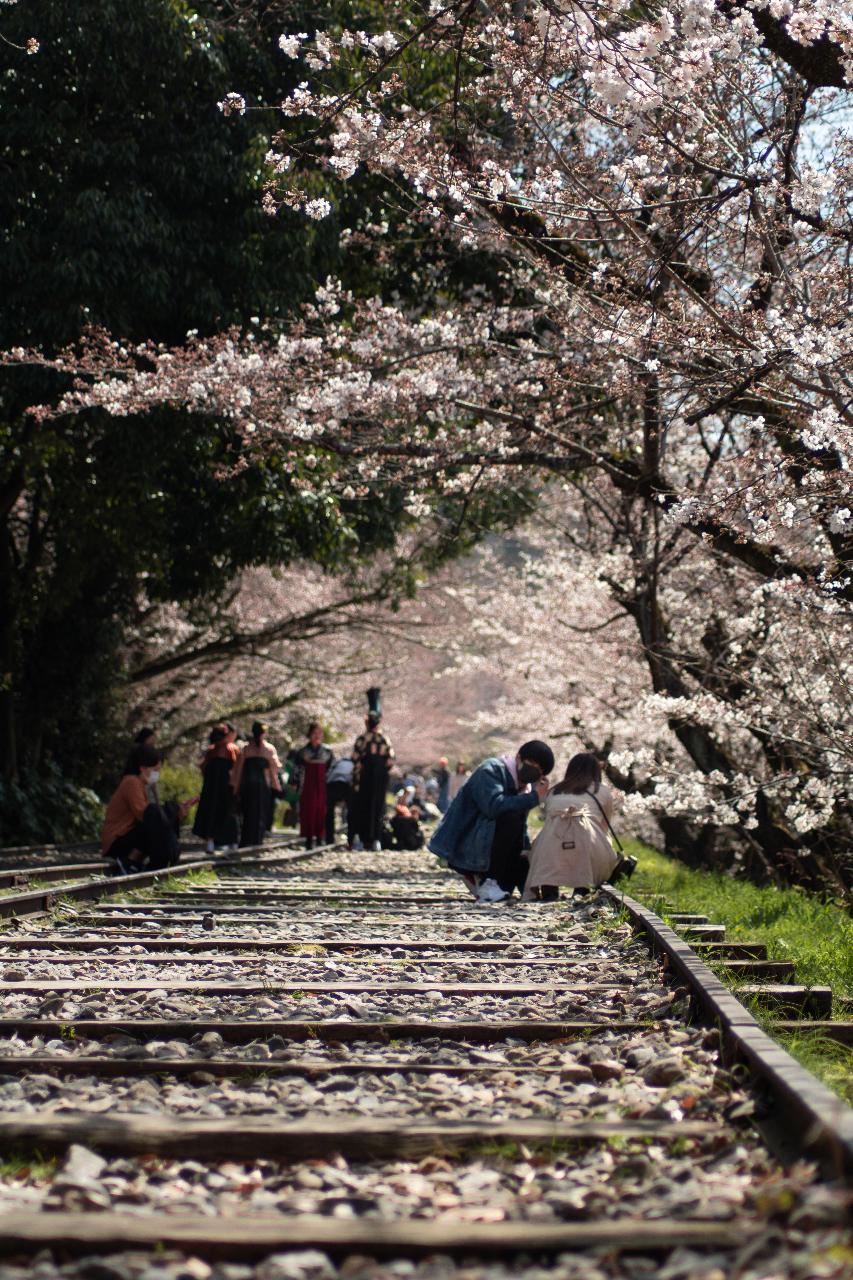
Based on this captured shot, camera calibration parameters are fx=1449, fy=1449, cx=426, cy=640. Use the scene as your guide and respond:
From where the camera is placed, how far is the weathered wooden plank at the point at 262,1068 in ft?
13.5

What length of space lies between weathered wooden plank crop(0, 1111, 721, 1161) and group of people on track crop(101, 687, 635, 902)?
6312 mm

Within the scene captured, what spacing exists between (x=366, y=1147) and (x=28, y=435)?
562 inches

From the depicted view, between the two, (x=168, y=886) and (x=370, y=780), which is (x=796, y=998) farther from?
(x=370, y=780)

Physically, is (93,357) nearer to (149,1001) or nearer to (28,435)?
(28,435)

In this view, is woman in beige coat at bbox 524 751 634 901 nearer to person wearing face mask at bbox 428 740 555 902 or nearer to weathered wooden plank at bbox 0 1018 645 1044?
person wearing face mask at bbox 428 740 555 902

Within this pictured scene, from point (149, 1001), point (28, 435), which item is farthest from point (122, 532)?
point (149, 1001)

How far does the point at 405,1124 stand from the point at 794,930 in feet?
17.9

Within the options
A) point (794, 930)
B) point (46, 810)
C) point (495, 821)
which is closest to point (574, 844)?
point (495, 821)

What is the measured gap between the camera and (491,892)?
34.4 ft

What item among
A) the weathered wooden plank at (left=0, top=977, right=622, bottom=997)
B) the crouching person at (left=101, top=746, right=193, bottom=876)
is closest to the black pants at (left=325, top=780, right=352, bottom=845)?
the crouching person at (left=101, top=746, right=193, bottom=876)

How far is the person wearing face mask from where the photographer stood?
998cm

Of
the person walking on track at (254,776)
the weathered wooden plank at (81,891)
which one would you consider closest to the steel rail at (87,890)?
the weathered wooden plank at (81,891)

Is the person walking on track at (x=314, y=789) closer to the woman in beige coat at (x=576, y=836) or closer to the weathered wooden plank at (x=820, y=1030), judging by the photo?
the woman in beige coat at (x=576, y=836)

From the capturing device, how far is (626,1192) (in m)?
2.96
